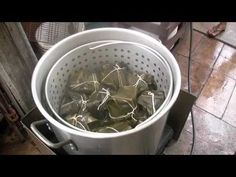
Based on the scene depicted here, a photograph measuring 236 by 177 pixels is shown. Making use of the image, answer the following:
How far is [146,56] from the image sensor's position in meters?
1.02

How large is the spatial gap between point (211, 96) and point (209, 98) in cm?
2

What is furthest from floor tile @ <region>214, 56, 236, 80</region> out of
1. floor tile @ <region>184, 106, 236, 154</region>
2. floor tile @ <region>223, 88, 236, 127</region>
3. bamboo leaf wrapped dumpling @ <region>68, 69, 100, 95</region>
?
bamboo leaf wrapped dumpling @ <region>68, 69, 100, 95</region>

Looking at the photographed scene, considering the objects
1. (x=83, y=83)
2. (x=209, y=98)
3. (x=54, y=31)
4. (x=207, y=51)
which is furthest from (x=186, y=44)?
(x=83, y=83)

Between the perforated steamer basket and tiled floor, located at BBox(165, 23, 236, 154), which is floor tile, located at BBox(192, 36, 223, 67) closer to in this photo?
tiled floor, located at BBox(165, 23, 236, 154)

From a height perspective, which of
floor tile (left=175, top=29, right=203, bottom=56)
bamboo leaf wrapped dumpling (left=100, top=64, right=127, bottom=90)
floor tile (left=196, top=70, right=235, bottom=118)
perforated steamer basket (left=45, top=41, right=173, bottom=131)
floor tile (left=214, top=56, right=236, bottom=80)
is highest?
perforated steamer basket (left=45, top=41, right=173, bottom=131)

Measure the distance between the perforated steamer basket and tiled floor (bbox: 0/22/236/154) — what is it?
0.40 m

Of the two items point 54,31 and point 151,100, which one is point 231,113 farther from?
point 54,31

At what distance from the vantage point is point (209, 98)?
4.74 ft

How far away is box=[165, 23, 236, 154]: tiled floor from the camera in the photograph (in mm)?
1318

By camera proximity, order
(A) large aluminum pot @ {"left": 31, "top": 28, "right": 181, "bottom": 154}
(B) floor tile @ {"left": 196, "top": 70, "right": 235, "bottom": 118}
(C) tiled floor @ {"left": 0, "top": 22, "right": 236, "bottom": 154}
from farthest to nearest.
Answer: (B) floor tile @ {"left": 196, "top": 70, "right": 235, "bottom": 118} → (C) tiled floor @ {"left": 0, "top": 22, "right": 236, "bottom": 154} → (A) large aluminum pot @ {"left": 31, "top": 28, "right": 181, "bottom": 154}
